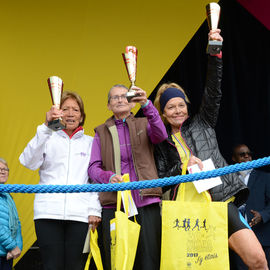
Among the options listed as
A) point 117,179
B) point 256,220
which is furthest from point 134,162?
point 256,220

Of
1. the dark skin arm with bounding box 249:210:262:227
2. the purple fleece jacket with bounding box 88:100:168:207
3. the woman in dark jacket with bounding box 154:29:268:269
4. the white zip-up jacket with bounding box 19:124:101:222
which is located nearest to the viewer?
the woman in dark jacket with bounding box 154:29:268:269

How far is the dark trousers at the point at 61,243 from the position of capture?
88.8 inches

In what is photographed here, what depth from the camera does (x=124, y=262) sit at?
1.96 m

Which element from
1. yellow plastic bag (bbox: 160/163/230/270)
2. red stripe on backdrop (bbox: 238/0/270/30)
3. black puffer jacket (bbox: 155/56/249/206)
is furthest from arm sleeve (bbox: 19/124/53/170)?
red stripe on backdrop (bbox: 238/0/270/30)

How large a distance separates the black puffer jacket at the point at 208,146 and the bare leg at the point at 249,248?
208 millimetres

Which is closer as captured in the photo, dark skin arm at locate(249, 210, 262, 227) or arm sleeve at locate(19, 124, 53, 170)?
arm sleeve at locate(19, 124, 53, 170)

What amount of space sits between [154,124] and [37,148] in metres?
0.69

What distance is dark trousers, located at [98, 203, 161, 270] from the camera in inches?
82.9

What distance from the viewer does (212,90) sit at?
235 cm

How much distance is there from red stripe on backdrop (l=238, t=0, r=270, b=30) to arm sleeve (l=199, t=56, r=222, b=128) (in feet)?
6.90

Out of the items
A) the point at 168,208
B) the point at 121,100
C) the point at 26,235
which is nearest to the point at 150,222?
the point at 168,208

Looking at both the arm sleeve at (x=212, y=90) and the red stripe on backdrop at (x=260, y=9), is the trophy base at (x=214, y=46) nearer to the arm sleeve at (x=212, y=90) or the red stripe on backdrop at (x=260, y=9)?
the arm sleeve at (x=212, y=90)

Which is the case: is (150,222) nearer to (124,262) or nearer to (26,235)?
(124,262)

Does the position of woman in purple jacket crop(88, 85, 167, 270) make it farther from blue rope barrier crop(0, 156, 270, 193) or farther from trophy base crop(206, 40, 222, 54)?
trophy base crop(206, 40, 222, 54)
